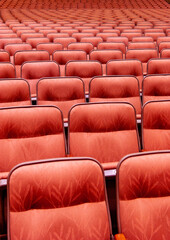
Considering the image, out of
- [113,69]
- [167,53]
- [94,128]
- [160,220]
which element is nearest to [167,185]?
[160,220]

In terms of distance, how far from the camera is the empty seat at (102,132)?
0.43m

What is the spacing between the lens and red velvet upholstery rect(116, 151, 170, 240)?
0.29 m

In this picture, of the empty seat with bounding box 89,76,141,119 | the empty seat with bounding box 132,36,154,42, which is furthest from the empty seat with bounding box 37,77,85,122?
the empty seat with bounding box 132,36,154,42

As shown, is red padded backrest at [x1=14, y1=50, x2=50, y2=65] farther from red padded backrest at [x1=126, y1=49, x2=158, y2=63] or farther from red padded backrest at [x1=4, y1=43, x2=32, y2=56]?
red padded backrest at [x1=126, y1=49, x2=158, y2=63]

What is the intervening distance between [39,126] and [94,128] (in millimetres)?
86

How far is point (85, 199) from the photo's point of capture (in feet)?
0.94

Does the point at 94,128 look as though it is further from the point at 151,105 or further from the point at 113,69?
the point at 113,69

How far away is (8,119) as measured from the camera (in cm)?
40

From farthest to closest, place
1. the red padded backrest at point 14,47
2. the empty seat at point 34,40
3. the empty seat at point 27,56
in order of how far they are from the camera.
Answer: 1. the empty seat at point 34,40
2. the red padded backrest at point 14,47
3. the empty seat at point 27,56

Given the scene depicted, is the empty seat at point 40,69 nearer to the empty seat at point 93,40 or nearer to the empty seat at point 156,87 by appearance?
the empty seat at point 156,87

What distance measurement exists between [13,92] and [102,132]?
0.67ft

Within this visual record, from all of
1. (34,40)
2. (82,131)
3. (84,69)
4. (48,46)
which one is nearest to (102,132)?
(82,131)

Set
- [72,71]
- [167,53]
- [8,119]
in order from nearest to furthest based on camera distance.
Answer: [8,119] → [72,71] → [167,53]

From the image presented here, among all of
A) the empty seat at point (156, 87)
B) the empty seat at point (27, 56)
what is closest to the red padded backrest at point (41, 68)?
the empty seat at point (27, 56)
